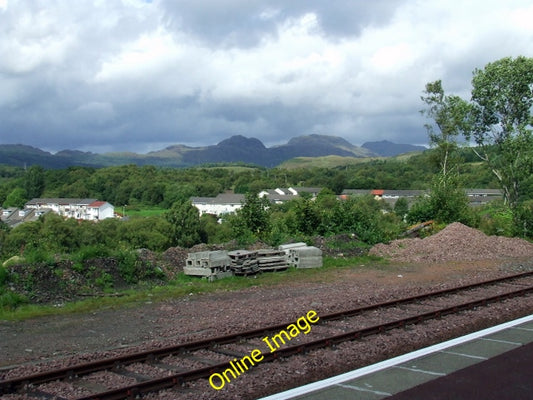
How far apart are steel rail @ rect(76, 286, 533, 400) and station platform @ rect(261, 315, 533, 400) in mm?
1496

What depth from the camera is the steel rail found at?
7.50 metres

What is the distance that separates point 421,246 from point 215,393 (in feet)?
65.0

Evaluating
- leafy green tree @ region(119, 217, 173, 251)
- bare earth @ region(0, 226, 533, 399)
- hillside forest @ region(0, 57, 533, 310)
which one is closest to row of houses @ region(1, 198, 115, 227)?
hillside forest @ region(0, 57, 533, 310)

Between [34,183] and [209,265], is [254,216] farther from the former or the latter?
[34,183]

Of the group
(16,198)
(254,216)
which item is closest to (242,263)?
(254,216)

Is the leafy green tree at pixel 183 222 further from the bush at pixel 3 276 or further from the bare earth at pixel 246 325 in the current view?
the bush at pixel 3 276

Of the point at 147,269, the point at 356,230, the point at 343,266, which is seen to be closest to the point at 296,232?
the point at 356,230

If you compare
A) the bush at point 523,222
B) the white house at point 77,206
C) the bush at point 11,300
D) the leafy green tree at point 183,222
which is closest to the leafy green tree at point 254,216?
the bush at point 11,300

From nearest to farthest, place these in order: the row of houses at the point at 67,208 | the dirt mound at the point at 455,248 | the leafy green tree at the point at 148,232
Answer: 1. the dirt mound at the point at 455,248
2. the leafy green tree at the point at 148,232
3. the row of houses at the point at 67,208

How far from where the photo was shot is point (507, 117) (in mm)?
40562

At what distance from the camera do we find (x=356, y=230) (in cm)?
2684

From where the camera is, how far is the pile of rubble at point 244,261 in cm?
1814

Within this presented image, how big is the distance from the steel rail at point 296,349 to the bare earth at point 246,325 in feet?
0.91

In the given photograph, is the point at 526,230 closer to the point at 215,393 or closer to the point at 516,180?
the point at 516,180
